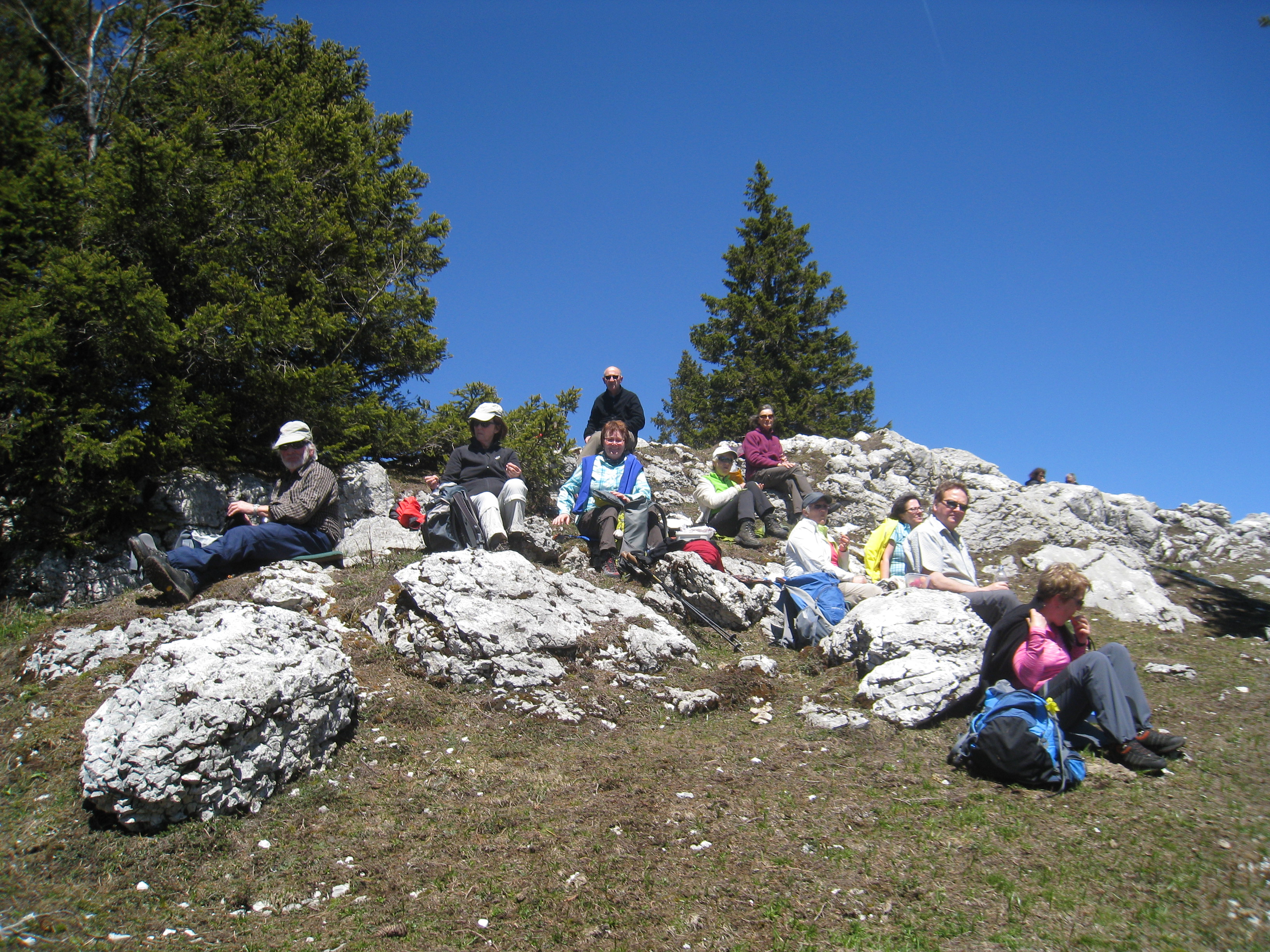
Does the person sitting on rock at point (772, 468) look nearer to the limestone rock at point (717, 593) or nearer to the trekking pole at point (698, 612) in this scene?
the limestone rock at point (717, 593)

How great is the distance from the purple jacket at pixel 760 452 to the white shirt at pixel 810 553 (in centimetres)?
487

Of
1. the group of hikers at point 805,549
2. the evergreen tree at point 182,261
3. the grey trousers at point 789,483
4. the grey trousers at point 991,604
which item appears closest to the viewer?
the group of hikers at point 805,549

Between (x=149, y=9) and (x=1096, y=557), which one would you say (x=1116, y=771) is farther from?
(x=149, y=9)

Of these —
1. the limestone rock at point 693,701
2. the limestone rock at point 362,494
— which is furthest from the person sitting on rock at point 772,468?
the limestone rock at point 693,701

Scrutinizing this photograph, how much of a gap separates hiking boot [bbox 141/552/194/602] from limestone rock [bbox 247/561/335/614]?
623 millimetres

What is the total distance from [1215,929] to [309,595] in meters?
7.12

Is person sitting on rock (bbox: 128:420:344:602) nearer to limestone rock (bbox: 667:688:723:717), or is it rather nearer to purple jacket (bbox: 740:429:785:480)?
limestone rock (bbox: 667:688:723:717)

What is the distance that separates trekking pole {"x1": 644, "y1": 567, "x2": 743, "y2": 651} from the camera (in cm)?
787

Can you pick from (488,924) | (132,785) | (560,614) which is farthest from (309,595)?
(488,924)

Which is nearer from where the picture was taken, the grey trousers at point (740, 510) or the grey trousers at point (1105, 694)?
the grey trousers at point (1105, 694)

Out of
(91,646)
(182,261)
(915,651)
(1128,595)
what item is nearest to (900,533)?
(915,651)

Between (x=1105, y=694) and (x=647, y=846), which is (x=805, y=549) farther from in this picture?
(x=647, y=846)

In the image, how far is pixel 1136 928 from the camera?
132 inches

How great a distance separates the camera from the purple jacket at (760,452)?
13367 millimetres
